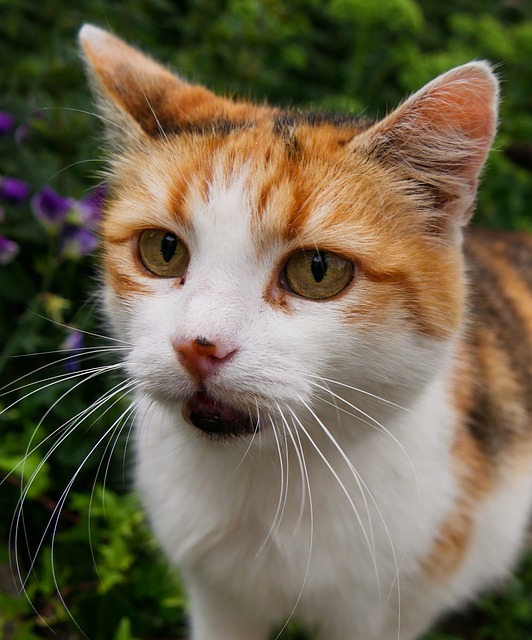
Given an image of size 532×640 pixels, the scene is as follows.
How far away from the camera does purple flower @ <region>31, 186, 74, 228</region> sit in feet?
6.45

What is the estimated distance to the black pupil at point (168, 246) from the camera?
1.17 metres

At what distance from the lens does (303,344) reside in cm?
104

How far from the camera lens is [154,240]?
121 centimetres

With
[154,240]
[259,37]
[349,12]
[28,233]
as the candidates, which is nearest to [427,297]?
[154,240]

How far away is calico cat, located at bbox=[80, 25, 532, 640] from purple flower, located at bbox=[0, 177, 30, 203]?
713 millimetres

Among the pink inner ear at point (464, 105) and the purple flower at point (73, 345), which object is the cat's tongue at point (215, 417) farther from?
the purple flower at point (73, 345)

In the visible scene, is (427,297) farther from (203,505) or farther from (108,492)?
(108,492)

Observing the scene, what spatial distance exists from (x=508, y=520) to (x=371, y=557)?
1.85ft

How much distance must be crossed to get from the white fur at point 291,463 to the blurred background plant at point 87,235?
0.17 metres

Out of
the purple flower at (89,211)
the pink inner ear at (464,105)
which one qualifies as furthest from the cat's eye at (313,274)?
the purple flower at (89,211)

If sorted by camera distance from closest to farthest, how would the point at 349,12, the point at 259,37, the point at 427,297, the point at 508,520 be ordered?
the point at 427,297
the point at 508,520
the point at 349,12
the point at 259,37

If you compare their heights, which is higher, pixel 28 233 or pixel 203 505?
pixel 28 233

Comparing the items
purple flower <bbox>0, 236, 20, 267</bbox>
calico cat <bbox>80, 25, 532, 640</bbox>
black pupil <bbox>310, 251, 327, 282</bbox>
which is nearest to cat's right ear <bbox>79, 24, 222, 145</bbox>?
calico cat <bbox>80, 25, 532, 640</bbox>

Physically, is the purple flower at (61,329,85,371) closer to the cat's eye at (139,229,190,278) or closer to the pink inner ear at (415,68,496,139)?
the cat's eye at (139,229,190,278)
